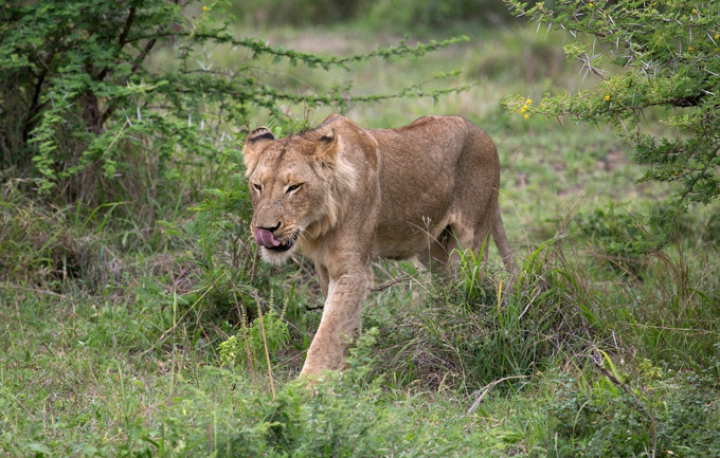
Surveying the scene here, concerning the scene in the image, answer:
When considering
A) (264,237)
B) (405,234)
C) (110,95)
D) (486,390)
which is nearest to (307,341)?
(405,234)

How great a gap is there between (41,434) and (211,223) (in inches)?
70.9

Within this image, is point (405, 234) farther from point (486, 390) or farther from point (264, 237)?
point (486, 390)

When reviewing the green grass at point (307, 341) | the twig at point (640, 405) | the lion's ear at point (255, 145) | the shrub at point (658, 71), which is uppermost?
the shrub at point (658, 71)

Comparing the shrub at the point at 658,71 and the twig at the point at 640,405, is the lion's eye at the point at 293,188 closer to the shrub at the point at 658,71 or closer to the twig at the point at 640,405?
the shrub at the point at 658,71

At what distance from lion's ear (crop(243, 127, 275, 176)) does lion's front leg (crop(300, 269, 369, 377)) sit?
70 centimetres

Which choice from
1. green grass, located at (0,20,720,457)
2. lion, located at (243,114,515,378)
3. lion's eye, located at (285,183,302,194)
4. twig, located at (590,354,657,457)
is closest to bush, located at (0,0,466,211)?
green grass, located at (0,20,720,457)

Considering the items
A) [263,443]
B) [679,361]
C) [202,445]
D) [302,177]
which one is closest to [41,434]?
[202,445]

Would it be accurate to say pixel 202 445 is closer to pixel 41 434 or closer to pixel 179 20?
pixel 41 434

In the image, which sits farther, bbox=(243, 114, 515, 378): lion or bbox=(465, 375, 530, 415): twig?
bbox=(243, 114, 515, 378): lion

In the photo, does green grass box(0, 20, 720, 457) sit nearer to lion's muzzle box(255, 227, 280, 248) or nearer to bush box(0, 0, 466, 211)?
bush box(0, 0, 466, 211)

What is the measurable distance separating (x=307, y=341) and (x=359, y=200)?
847 mm

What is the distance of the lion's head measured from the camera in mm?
4395

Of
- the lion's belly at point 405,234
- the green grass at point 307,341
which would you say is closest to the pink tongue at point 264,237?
the green grass at point 307,341

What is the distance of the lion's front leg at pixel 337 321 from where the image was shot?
4469mm
